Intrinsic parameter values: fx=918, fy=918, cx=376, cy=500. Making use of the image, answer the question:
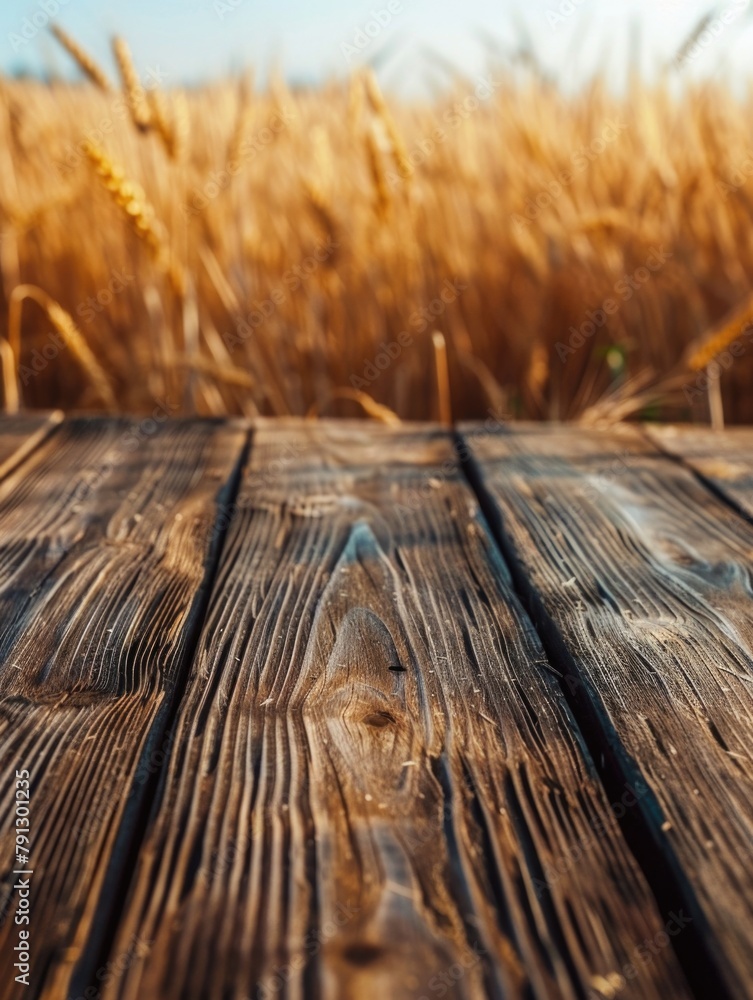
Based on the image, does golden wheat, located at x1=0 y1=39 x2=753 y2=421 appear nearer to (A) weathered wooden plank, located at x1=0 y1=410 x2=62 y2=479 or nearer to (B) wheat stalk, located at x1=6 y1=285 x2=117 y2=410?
(B) wheat stalk, located at x1=6 y1=285 x2=117 y2=410

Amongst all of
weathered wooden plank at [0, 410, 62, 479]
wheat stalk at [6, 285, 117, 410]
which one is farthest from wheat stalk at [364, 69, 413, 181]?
weathered wooden plank at [0, 410, 62, 479]

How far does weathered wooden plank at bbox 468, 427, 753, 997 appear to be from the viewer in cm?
50

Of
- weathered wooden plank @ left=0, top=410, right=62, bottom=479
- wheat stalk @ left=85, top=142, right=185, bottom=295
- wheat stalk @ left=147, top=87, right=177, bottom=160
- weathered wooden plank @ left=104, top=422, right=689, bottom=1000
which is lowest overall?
weathered wooden plank @ left=0, top=410, right=62, bottom=479

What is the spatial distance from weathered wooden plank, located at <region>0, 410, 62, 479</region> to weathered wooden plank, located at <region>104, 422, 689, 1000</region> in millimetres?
533

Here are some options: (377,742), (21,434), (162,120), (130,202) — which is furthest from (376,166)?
(377,742)

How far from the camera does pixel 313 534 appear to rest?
100cm

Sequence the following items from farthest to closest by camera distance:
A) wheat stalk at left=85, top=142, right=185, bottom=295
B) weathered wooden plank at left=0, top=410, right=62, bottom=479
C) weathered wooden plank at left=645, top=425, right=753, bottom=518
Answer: wheat stalk at left=85, top=142, right=185, bottom=295 → weathered wooden plank at left=0, top=410, right=62, bottom=479 → weathered wooden plank at left=645, top=425, right=753, bottom=518

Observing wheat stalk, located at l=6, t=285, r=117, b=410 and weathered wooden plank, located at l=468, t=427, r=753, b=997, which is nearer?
weathered wooden plank, located at l=468, t=427, r=753, b=997

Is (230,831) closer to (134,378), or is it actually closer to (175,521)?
(175,521)

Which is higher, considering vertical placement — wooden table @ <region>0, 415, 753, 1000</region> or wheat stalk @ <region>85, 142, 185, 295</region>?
wheat stalk @ <region>85, 142, 185, 295</region>

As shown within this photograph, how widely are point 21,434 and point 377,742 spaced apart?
981 millimetres

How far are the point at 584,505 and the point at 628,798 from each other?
1.88ft

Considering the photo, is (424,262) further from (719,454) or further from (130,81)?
(719,454)

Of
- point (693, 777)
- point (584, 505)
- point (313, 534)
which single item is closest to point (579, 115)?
point (584, 505)
